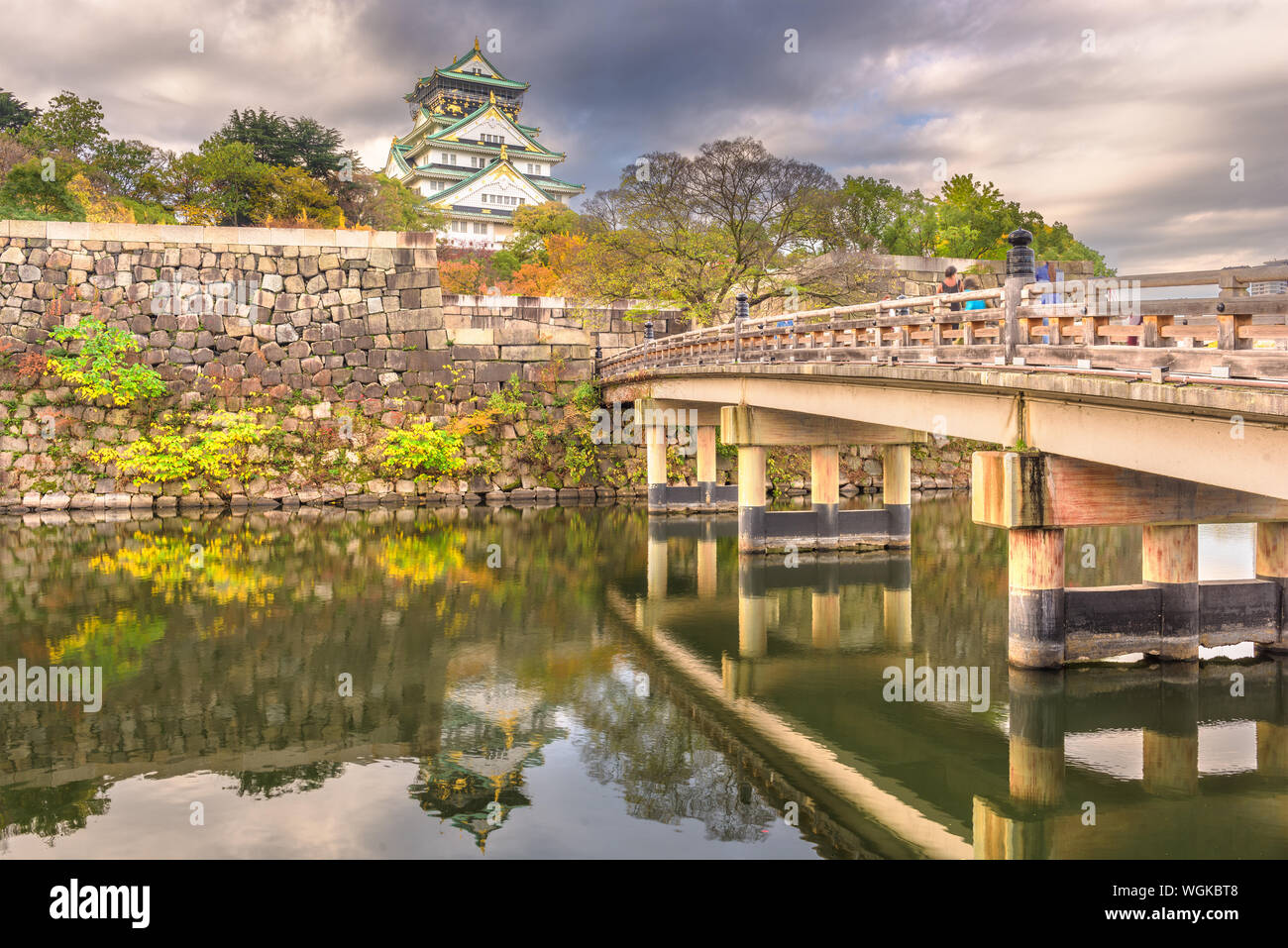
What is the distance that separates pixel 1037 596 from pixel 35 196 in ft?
128

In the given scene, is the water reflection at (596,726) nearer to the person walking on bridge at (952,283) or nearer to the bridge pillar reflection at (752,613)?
the bridge pillar reflection at (752,613)

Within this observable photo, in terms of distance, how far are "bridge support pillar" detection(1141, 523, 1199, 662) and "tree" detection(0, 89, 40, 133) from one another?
2099 inches

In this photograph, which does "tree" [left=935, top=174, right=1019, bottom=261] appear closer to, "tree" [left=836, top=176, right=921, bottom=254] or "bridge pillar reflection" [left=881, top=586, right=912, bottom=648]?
"tree" [left=836, top=176, right=921, bottom=254]

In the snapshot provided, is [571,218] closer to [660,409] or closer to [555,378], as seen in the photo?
[555,378]

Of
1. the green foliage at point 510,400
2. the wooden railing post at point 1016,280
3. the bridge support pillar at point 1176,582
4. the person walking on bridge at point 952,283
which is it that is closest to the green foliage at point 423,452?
the green foliage at point 510,400

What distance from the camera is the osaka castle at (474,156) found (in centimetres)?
7519

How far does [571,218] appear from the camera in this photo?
192 feet

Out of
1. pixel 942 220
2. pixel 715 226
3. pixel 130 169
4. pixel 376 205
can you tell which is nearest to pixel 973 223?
pixel 942 220

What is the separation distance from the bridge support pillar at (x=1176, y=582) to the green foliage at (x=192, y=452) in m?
29.0

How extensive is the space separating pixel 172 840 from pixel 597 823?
3572mm
